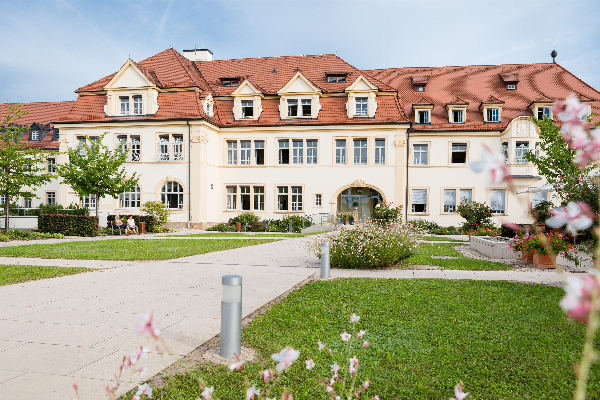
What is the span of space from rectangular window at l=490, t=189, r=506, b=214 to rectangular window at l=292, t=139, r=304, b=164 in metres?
13.7

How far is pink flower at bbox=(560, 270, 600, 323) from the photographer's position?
0.93 meters

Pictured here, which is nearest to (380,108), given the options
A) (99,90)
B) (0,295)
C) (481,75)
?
(481,75)

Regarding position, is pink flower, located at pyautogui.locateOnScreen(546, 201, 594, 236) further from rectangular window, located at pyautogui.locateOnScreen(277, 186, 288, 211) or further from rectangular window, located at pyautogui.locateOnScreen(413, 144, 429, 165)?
rectangular window, located at pyautogui.locateOnScreen(413, 144, 429, 165)

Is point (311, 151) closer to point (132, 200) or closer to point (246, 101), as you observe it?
point (246, 101)

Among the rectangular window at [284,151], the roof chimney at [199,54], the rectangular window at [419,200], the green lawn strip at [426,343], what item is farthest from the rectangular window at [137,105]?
the green lawn strip at [426,343]

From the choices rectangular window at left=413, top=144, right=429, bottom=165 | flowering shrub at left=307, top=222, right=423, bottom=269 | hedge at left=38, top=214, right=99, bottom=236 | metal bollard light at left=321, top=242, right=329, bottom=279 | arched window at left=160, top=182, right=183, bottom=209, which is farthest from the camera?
rectangular window at left=413, top=144, right=429, bottom=165

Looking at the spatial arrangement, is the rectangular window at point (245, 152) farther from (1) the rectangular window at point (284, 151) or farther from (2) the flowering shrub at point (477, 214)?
(2) the flowering shrub at point (477, 214)

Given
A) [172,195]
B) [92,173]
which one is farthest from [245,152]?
[92,173]

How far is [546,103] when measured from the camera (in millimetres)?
31375

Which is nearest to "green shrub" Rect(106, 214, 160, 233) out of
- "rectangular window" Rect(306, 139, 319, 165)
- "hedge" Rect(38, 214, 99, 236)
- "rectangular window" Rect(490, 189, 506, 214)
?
"hedge" Rect(38, 214, 99, 236)

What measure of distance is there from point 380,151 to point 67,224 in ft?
67.5

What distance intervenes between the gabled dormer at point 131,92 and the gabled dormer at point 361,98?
13934mm

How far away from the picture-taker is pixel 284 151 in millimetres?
33719

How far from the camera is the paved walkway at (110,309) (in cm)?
405
